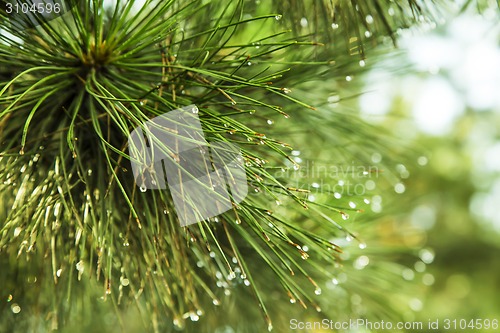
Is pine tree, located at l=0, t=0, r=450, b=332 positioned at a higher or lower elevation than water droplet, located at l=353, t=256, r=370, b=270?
higher

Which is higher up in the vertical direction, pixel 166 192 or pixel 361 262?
pixel 166 192

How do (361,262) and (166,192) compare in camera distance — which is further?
(361,262)

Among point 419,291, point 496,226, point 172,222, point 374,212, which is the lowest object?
point 496,226

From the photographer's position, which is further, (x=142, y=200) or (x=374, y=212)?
(x=374, y=212)

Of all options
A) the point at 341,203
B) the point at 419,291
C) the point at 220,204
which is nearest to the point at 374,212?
the point at 341,203

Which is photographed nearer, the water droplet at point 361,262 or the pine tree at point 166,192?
the pine tree at point 166,192

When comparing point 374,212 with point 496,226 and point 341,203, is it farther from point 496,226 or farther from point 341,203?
point 496,226

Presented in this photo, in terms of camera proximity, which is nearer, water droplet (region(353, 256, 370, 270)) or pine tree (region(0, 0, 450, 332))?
pine tree (region(0, 0, 450, 332))

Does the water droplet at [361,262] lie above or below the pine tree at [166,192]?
below
